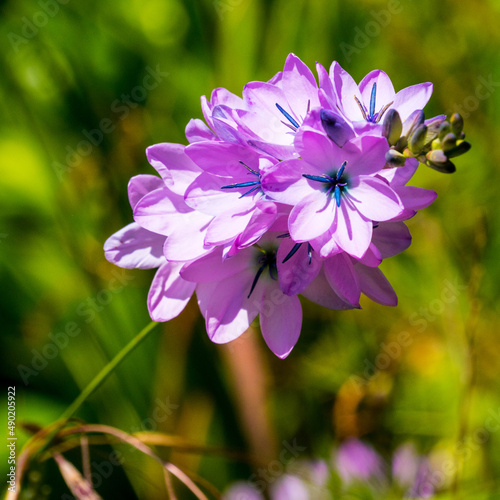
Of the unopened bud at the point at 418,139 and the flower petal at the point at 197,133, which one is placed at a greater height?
the flower petal at the point at 197,133

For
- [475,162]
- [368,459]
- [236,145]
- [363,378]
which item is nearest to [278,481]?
[368,459]

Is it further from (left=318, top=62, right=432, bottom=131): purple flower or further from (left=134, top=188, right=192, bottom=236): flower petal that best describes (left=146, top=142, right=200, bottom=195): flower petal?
(left=318, top=62, right=432, bottom=131): purple flower

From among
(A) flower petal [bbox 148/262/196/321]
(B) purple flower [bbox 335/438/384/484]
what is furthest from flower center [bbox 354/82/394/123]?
(B) purple flower [bbox 335/438/384/484]

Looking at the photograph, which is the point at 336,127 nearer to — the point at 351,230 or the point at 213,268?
the point at 351,230

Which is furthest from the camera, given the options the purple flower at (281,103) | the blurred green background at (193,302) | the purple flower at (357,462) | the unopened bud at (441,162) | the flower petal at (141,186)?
the blurred green background at (193,302)

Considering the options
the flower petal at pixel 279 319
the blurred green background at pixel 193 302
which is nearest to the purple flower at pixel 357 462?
the blurred green background at pixel 193 302

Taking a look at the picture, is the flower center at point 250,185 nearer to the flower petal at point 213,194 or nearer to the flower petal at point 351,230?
the flower petal at point 213,194

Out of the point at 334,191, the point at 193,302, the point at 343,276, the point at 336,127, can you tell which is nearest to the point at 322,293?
the point at 343,276
